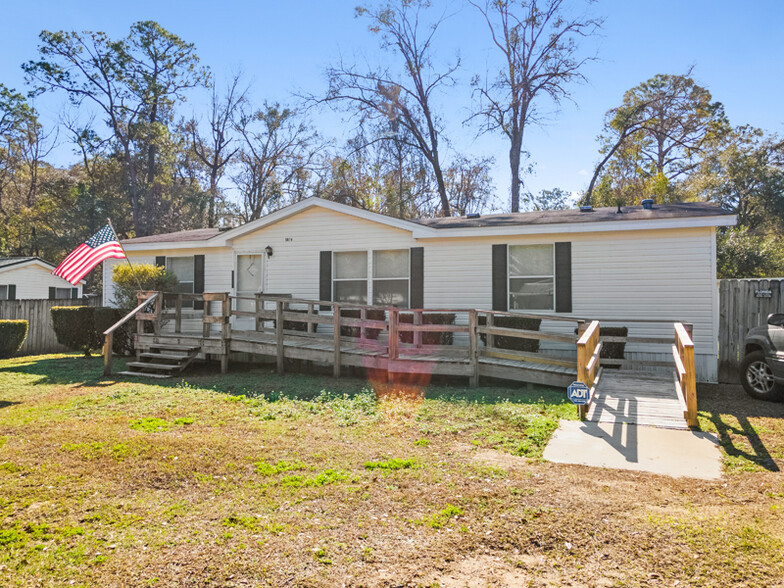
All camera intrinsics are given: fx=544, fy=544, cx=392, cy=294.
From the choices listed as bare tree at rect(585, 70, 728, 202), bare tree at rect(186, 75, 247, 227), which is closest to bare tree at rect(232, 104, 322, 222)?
bare tree at rect(186, 75, 247, 227)

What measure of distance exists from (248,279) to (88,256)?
3566 millimetres

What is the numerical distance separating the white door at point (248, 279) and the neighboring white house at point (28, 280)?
31.7ft

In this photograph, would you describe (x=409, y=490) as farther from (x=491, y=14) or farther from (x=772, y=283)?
(x=491, y=14)

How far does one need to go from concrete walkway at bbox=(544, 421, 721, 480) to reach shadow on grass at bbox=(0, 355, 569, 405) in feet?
5.48

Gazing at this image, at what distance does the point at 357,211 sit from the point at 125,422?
7057 millimetres

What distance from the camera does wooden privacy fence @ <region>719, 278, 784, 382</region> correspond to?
10.0m

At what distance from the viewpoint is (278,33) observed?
20.2m

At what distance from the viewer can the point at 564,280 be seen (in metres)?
10.9

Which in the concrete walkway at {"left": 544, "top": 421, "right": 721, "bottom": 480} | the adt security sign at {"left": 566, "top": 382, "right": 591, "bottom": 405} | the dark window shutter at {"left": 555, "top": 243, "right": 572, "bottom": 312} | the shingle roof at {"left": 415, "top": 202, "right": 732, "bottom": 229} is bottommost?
the concrete walkway at {"left": 544, "top": 421, "right": 721, "bottom": 480}

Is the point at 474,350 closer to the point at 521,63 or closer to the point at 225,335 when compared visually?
the point at 225,335

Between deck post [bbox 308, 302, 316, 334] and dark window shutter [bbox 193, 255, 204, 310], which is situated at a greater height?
dark window shutter [bbox 193, 255, 204, 310]

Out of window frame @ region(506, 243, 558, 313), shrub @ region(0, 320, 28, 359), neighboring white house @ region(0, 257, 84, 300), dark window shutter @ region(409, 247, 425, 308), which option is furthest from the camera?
neighboring white house @ region(0, 257, 84, 300)

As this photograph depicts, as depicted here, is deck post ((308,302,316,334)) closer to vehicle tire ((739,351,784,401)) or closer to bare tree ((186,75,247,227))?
vehicle tire ((739,351,784,401))

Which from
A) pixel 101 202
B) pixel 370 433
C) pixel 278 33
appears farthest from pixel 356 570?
pixel 101 202
